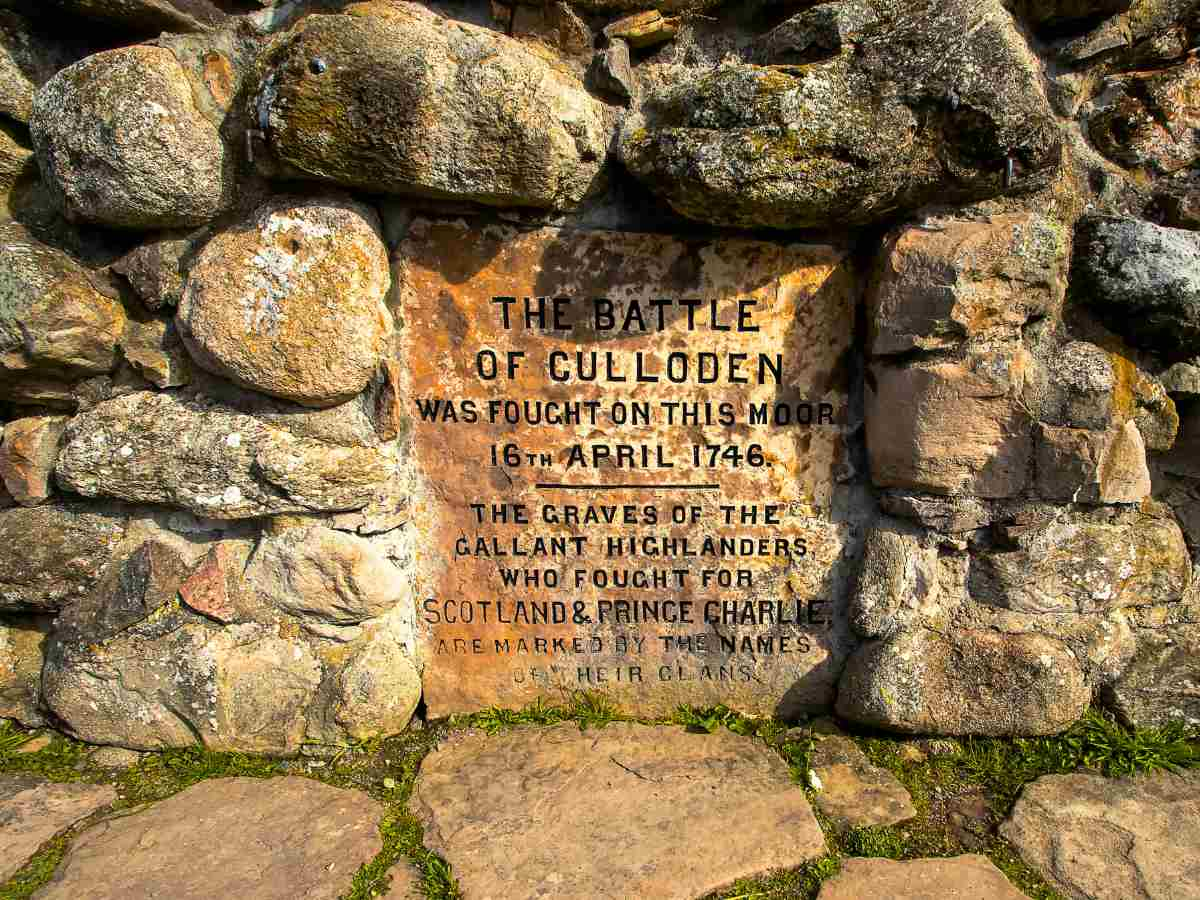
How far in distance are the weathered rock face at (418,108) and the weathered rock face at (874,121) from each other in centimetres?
27

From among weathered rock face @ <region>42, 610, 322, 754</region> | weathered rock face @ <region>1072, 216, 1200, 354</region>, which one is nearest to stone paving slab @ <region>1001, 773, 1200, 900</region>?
weathered rock face @ <region>1072, 216, 1200, 354</region>

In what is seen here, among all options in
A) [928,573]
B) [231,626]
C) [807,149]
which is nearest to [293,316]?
[231,626]

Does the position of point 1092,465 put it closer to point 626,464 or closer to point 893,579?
point 893,579

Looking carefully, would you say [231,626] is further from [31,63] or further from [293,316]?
[31,63]

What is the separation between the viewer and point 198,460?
1.69 meters

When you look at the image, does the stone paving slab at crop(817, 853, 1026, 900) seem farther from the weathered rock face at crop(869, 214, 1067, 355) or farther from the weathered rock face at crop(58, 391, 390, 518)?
the weathered rock face at crop(58, 391, 390, 518)

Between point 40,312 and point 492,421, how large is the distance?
1063mm

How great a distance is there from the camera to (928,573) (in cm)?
182

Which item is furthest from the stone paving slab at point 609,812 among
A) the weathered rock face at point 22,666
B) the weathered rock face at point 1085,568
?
the weathered rock face at point 22,666

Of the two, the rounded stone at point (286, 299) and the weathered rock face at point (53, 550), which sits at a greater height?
the rounded stone at point (286, 299)

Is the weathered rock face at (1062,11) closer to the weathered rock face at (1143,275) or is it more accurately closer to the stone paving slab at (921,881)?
the weathered rock face at (1143,275)

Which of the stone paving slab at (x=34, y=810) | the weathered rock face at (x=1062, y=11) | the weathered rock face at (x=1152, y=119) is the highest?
the weathered rock face at (x=1062, y=11)

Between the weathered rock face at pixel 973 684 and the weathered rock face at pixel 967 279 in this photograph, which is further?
the weathered rock face at pixel 973 684

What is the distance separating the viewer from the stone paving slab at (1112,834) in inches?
57.1
